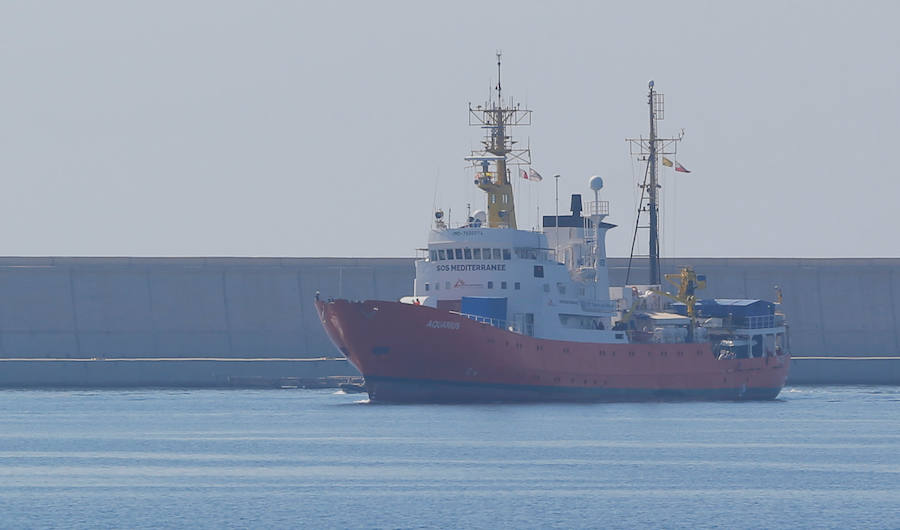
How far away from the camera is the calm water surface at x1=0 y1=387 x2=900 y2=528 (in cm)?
3925

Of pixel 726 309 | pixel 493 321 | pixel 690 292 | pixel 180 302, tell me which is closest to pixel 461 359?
pixel 493 321

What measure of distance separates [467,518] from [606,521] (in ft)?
10.1

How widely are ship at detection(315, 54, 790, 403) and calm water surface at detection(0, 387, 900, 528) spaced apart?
142cm

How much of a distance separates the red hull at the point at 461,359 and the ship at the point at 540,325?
0.05m

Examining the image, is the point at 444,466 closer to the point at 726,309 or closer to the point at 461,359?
the point at 461,359

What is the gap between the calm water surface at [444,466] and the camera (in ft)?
129

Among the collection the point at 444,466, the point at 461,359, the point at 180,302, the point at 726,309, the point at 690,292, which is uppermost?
the point at 180,302

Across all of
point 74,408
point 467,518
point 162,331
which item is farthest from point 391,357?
point 162,331

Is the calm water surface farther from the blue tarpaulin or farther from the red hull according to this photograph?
the blue tarpaulin

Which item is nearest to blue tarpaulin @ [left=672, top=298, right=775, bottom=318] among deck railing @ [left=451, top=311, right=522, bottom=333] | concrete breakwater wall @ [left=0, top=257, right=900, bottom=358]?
deck railing @ [left=451, top=311, right=522, bottom=333]

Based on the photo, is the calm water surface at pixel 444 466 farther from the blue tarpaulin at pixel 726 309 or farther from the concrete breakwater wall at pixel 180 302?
the concrete breakwater wall at pixel 180 302

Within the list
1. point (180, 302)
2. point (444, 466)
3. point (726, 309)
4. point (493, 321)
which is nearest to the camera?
point (444, 466)

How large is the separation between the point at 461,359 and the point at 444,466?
649 inches

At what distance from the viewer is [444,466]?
46531mm
